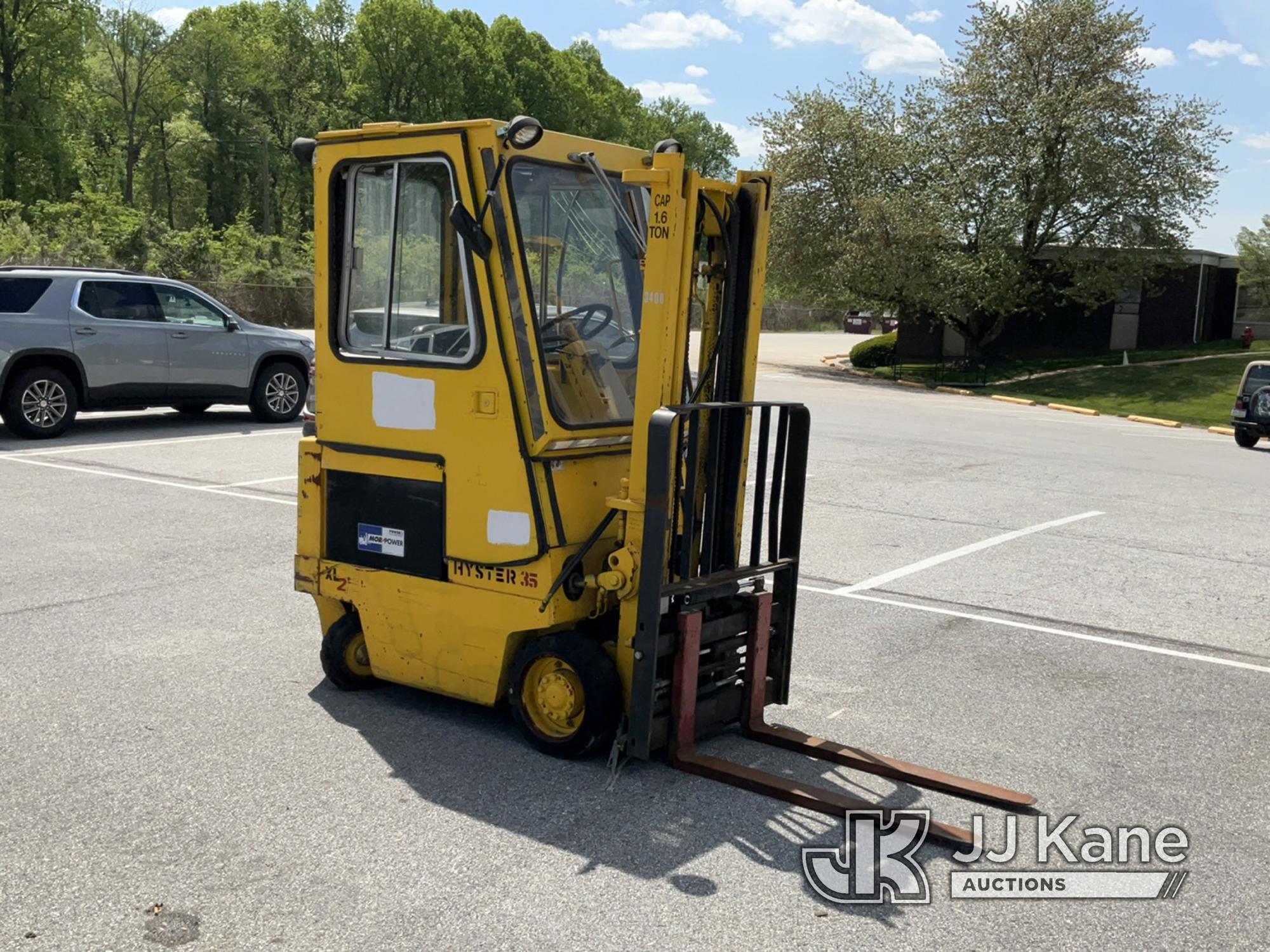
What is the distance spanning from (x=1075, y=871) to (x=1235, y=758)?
160cm

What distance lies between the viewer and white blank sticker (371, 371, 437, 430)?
516cm

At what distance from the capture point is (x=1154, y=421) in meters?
26.4

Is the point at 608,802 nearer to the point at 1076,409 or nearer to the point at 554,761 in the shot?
the point at 554,761

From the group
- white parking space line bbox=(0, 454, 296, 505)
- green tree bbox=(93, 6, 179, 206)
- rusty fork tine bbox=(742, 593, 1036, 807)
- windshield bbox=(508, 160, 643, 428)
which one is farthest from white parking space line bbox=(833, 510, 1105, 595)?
green tree bbox=(93, 6, 179, 206)

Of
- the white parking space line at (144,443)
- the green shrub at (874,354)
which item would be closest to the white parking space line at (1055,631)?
the white parking space line at (144,443)

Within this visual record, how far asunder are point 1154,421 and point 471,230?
24507mm

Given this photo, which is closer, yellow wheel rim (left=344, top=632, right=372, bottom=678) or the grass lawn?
yellow wheel rim (left=344, top=632, right=372, bottom=678)

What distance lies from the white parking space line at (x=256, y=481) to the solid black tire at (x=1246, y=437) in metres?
15.5

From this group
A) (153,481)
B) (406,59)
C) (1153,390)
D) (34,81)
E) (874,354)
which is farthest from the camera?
(406,59)

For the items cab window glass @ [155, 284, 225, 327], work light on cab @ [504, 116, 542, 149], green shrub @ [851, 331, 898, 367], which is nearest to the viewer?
work light on cab @ [504, 116, 542, 149]

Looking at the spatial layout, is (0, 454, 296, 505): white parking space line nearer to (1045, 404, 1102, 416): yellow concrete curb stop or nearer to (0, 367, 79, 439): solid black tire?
(0, 367, 79, 439): solid black tire

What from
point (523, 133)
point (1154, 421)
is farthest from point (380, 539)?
point (1154, 421)

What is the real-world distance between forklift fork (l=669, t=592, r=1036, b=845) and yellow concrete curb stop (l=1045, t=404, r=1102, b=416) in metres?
23.6

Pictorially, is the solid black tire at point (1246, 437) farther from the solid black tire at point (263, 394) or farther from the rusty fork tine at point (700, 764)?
the rusty fork tine at point (700, 764)
